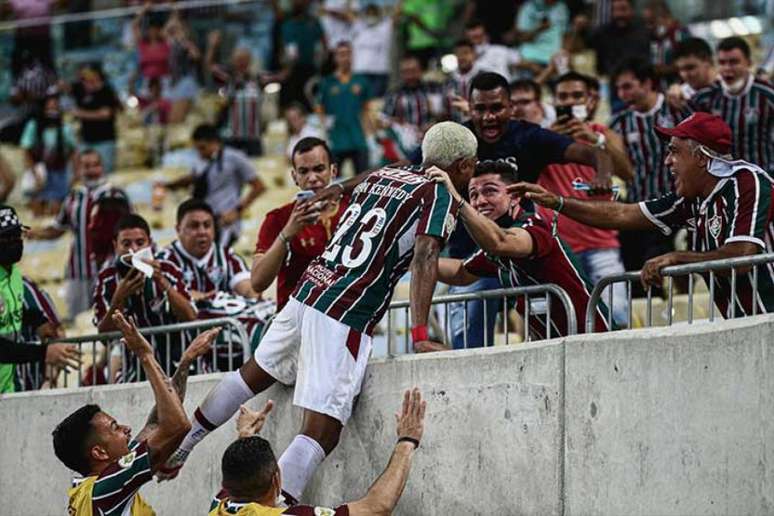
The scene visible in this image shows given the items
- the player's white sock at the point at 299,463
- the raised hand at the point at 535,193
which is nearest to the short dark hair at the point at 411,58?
the raised hand at the point at 535,193

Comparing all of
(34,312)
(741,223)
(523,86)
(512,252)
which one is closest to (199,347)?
(512,252)

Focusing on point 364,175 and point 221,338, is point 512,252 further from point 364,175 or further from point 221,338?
point 221,338

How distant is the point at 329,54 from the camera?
21.6m

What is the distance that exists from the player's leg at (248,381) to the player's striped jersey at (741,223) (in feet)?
7.10

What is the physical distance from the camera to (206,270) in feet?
41.4

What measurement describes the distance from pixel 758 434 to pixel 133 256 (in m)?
4.51

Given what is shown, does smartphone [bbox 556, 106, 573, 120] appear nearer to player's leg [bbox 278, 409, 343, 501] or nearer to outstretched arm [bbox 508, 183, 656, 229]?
outstretched arm [bbox 508, 183, 656, 229]

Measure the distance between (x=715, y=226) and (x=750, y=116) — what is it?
455 centimetres

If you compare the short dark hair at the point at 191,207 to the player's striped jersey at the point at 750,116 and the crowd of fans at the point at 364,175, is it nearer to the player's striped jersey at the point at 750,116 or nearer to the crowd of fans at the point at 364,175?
the crowd of fans at the point at 364,175

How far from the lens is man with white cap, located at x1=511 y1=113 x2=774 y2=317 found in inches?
363

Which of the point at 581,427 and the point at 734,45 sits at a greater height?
the point at 734,45

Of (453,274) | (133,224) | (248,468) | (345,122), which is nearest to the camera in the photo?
(248,468)

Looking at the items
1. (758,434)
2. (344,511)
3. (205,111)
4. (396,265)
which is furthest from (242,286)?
(205,111)

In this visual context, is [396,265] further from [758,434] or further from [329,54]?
[329,54]
